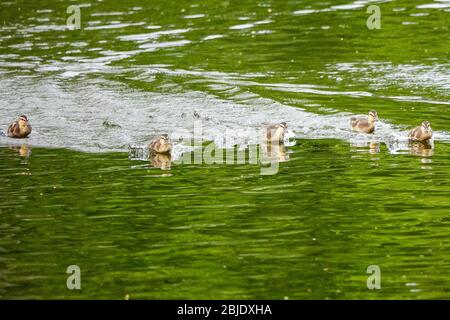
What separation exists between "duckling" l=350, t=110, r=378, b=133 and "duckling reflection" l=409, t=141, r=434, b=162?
1.04 meters

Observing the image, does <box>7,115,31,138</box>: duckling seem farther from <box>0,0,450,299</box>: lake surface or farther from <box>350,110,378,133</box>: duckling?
<box>350,110,378,133</box>: duckling

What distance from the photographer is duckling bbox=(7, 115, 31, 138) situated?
22.8 metres

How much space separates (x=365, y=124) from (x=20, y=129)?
20.9 feet

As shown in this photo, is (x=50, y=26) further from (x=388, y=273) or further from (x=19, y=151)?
(x=388, y=273)

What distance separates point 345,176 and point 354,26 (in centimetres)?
1517

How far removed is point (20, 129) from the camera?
2280 cm

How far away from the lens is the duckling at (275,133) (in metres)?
21.7

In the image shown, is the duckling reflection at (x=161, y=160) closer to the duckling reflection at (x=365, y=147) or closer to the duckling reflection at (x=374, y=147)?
the duckling reflection at (x=365, y=147)

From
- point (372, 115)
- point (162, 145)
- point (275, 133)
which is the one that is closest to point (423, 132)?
point (372, 115)

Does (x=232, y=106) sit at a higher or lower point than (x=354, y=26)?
lower

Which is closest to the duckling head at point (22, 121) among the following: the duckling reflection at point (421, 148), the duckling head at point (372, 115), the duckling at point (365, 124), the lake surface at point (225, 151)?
the lake surface at point (225, 151)

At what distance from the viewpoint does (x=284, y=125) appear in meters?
22.0

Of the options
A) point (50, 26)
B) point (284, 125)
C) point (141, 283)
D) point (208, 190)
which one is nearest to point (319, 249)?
point (141, 283)
